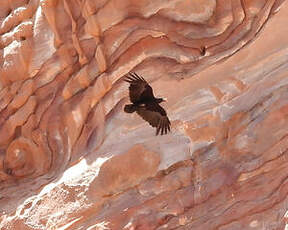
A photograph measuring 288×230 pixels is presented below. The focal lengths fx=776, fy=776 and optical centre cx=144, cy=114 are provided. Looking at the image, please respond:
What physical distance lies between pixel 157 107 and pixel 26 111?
1.46 metres

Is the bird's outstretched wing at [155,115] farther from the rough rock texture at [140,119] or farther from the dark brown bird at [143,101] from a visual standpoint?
the rough rock texture at [140,119]

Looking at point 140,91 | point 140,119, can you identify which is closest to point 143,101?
point 140,91

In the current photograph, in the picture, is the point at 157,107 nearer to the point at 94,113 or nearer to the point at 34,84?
the point at 94,113

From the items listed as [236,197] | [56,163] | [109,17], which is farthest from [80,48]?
[236,197]

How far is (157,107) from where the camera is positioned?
4367 millimetres

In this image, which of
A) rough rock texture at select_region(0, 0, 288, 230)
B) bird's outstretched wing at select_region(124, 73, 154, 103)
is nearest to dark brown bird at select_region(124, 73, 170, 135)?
bird's outstretched wing at select_region(124, 73, 154, 103)

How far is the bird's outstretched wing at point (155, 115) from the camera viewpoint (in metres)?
4.36

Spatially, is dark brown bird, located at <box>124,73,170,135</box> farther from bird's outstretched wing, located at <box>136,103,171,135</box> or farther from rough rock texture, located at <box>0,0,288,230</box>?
rough rock texture, located at <box>0,0,288,230</box>

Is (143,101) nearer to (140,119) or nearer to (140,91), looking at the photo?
(140,91)

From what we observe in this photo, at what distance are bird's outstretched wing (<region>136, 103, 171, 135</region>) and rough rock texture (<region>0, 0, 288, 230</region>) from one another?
12.0 inches

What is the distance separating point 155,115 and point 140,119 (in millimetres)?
632

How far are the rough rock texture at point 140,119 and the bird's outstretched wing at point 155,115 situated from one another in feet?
1.00

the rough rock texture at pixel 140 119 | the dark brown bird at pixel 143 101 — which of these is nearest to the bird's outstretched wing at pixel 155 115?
the dark brown bird at pixel 143 101

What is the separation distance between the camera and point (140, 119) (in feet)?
16.6
